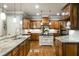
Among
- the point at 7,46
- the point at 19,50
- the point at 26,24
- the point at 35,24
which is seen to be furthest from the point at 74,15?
the point at 35,24

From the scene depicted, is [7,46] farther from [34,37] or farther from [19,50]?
[34,37]

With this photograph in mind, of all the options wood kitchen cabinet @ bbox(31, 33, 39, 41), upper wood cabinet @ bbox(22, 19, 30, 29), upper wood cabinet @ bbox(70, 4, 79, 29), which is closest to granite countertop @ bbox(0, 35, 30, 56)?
upper wood cabinet @ bbox(70, 4, 79, 29)

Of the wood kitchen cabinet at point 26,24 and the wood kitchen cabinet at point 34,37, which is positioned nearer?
the wood kitchen cabinet at point 26,24

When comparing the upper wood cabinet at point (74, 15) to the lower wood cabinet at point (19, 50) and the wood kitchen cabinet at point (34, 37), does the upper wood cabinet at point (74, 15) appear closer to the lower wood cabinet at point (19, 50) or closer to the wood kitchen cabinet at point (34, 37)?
the lower wood cabinet at point (19, 50)

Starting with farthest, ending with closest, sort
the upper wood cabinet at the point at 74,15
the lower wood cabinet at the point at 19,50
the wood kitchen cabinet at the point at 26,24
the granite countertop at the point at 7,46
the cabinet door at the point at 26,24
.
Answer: the cabinet door at the point at 26,24
the wood kitchen cabinet at the point at 26,24
the upper wood cabinet at the point at 74,15
the lower wood cabinet at the point at 19,50
the granite countertop at the point at 7,46

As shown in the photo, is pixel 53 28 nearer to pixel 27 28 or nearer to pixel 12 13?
pixel 27 28

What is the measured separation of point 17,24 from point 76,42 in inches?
301

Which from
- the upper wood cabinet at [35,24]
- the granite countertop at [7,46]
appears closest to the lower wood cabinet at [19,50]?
the granite countertop at [7,46]

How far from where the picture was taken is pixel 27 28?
14820mm

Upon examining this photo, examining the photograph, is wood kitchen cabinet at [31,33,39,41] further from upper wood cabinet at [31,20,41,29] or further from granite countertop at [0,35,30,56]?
granite countertop at [0,35,30,56]

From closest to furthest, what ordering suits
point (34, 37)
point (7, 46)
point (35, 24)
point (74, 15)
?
point (7, 46)
point (74, 15)
point (34, 37)
point (35, 24)

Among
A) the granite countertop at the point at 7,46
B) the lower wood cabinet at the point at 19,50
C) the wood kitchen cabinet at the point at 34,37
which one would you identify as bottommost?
the wood kitchen cabinet at the point at 34,37

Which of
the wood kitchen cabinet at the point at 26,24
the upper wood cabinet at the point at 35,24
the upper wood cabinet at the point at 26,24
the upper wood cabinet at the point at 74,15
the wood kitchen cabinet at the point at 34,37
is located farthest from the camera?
Result: the upper wood cabinet at the point at 35,24

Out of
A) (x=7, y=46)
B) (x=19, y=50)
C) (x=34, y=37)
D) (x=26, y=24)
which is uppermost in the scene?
(x=26, y=24)
